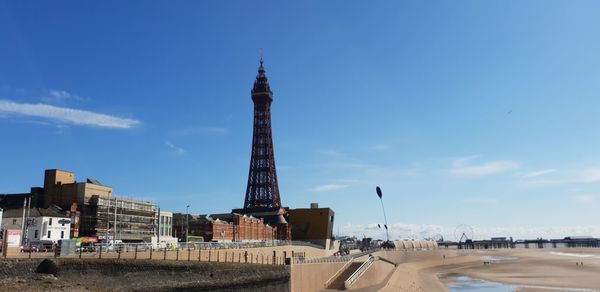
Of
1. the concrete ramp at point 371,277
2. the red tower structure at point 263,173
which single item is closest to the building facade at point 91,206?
the concrete ramp at point 371,277

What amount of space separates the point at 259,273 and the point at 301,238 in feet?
231

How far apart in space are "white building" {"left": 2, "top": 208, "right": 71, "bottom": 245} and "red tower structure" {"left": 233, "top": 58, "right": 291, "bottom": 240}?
54.9 metres

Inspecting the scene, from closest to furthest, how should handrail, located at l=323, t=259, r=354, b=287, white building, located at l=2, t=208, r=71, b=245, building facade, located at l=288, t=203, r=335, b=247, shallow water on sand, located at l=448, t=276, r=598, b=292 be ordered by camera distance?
handrail, located at l=323, t=259, r=354, b=287 < white building, located at l=2, t=208, r=71, b=245 < shallow water on sand, located at l=448, t=276, r=598, b=292 < building facade, located at l=288, t=203, r=335, b=247

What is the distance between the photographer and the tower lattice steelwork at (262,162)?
116500 mm

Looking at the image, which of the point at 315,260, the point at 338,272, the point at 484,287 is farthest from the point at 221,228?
the point at 484,287

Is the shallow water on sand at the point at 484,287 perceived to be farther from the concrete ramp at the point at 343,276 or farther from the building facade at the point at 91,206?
the building facade at the point at 91,206

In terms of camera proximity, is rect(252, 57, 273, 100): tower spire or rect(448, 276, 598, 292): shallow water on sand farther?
rect(252, 57, 273, 100): tower spire

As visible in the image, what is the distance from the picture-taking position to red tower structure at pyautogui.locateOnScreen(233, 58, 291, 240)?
110875mm

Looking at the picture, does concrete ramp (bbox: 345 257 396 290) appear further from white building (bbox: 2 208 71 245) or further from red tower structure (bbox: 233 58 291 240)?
red tower structure (bbox: 233 58 291 240)

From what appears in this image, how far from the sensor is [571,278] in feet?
247

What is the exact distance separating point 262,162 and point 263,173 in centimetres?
270

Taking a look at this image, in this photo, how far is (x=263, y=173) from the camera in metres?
119

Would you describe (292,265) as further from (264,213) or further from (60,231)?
(264,213)

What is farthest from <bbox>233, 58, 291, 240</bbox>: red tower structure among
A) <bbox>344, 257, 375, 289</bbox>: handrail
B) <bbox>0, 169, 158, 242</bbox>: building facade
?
<bbox>344, 257, 375, 289</bbox>: handrail
